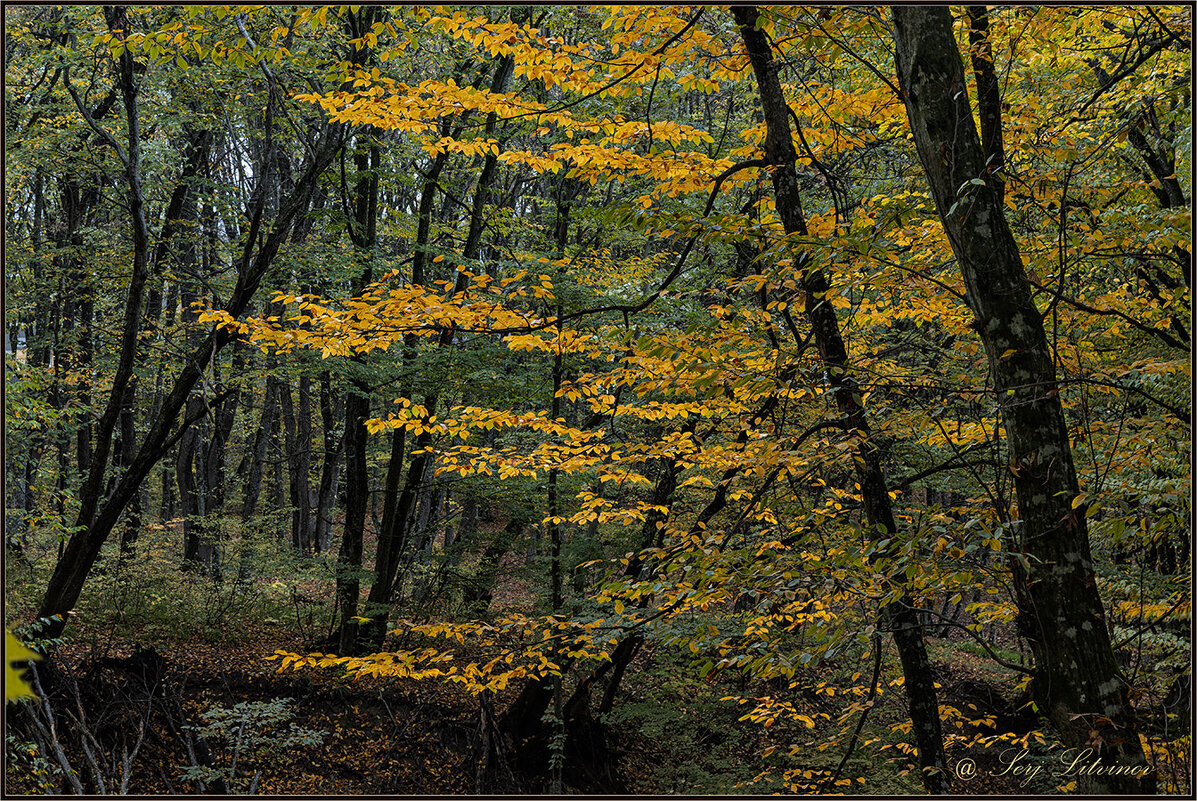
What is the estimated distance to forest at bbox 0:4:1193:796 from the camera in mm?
3492

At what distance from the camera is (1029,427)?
3105mm

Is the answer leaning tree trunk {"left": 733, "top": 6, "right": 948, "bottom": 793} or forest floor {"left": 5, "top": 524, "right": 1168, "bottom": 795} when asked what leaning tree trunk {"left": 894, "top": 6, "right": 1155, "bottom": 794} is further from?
forest floor {"left": 5, "top": 524, "right": 1168, "bottom": 795}

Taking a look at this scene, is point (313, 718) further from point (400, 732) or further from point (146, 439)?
point (146, 439)

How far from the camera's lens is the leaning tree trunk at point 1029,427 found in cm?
289

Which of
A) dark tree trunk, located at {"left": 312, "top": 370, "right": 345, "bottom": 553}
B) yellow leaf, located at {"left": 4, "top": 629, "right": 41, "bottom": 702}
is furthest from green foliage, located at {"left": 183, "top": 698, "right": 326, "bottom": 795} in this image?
dark tree trunk, located at {"left": 312, "top": 370, "right": 345, "bottom": 553}

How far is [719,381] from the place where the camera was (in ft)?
14.4

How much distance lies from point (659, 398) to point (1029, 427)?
20.8 feet

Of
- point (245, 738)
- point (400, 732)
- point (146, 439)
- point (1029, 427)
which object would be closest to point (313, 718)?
point (400, 732)

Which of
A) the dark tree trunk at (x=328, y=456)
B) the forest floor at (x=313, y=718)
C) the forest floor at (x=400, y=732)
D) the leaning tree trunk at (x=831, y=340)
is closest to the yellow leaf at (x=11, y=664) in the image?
the forest floor at (x=313, y=718)

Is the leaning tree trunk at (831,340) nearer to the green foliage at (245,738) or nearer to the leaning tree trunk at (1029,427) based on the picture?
the leaning tree trunk at (1029,427)

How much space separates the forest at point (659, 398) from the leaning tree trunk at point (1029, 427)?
0.7 inches

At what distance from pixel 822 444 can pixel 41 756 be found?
658 centimetres

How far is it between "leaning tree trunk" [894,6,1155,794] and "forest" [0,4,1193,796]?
2cm

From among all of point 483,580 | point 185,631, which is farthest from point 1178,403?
point 185,631
